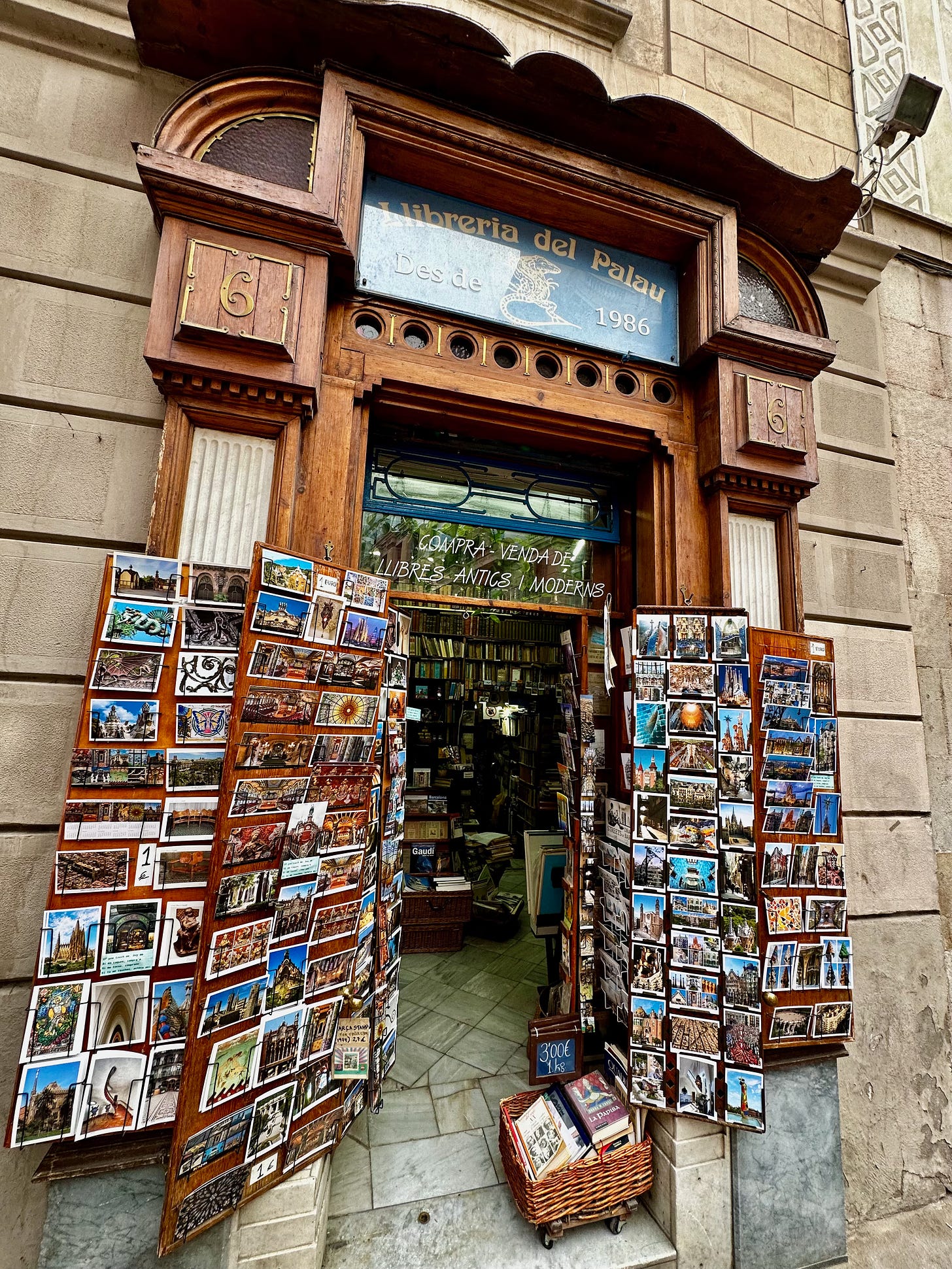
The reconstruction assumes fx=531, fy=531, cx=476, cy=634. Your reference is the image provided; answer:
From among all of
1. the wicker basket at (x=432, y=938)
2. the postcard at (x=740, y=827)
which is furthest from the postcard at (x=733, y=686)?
the wicker basket at (x=432, y=938)

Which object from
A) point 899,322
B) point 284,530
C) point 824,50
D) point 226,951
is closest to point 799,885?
point 226,951

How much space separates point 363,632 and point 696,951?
211cm

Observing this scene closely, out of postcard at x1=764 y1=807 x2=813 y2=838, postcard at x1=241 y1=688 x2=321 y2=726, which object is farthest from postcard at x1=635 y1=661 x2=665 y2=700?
postcard at x1=241 y1=688 x2=321 y2=726

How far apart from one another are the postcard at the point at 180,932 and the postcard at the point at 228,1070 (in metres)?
0.31

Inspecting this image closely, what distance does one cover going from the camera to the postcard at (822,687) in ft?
8.84

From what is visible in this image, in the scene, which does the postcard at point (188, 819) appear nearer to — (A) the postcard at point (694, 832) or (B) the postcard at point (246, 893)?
(B) the postcard at point (246, 893)

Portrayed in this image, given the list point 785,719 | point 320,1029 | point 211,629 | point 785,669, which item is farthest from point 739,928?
point 211,629

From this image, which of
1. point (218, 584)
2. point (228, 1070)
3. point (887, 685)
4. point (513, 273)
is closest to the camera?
point (228, 1070)

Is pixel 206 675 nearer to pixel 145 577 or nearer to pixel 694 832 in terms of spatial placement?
pixel 145 577

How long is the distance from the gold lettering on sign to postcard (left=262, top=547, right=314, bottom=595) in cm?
107

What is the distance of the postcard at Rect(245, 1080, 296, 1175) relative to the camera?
186 centimetres

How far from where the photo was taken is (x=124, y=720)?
183 cm

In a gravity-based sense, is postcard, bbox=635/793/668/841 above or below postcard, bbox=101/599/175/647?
below

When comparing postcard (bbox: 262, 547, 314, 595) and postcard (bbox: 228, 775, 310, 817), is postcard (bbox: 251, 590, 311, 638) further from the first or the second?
postcard (bbox: 228, 775, 310, 817)
